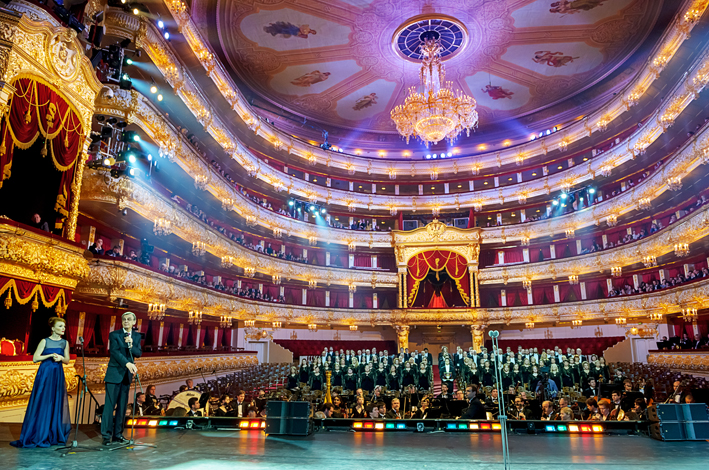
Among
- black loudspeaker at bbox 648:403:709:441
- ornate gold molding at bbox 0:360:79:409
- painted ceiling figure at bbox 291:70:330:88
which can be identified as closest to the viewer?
black loudspeaker at bbox 648:403:709:441

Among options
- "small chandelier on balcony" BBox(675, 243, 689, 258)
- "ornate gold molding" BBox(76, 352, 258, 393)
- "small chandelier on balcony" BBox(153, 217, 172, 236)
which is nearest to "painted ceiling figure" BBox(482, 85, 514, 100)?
"small chandelier on balcony" BBox(675, 243, 689, 258)

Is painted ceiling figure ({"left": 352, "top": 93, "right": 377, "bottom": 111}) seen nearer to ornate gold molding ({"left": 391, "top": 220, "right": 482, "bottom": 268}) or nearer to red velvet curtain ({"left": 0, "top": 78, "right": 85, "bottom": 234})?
ornate gold molding ({"left": 391, "top": 220, "right": 482, "bottom": 268})

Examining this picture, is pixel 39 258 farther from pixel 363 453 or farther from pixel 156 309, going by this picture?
pixel 156 309

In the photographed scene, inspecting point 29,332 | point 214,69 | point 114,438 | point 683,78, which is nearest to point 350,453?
point 114,438

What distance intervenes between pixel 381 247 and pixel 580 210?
11.1m

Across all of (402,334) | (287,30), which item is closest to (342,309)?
(402,334)

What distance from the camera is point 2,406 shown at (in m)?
6.11

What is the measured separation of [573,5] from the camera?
1664 cm

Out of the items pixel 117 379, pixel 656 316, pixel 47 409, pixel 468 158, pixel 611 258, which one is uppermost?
pixel 468 158

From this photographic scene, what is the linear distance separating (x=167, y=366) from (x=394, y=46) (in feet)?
49.4

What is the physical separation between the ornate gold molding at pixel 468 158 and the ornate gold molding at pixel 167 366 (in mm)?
9103

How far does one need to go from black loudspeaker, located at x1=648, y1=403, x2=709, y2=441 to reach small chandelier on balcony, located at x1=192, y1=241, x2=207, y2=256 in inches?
559

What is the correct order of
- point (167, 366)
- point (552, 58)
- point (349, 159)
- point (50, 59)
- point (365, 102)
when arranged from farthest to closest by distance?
point (349, 159)
point (365, 102)
point (552, 58)
point (167, 366)
point (50, 59)

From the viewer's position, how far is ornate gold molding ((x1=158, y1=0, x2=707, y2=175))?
14.4 metres
